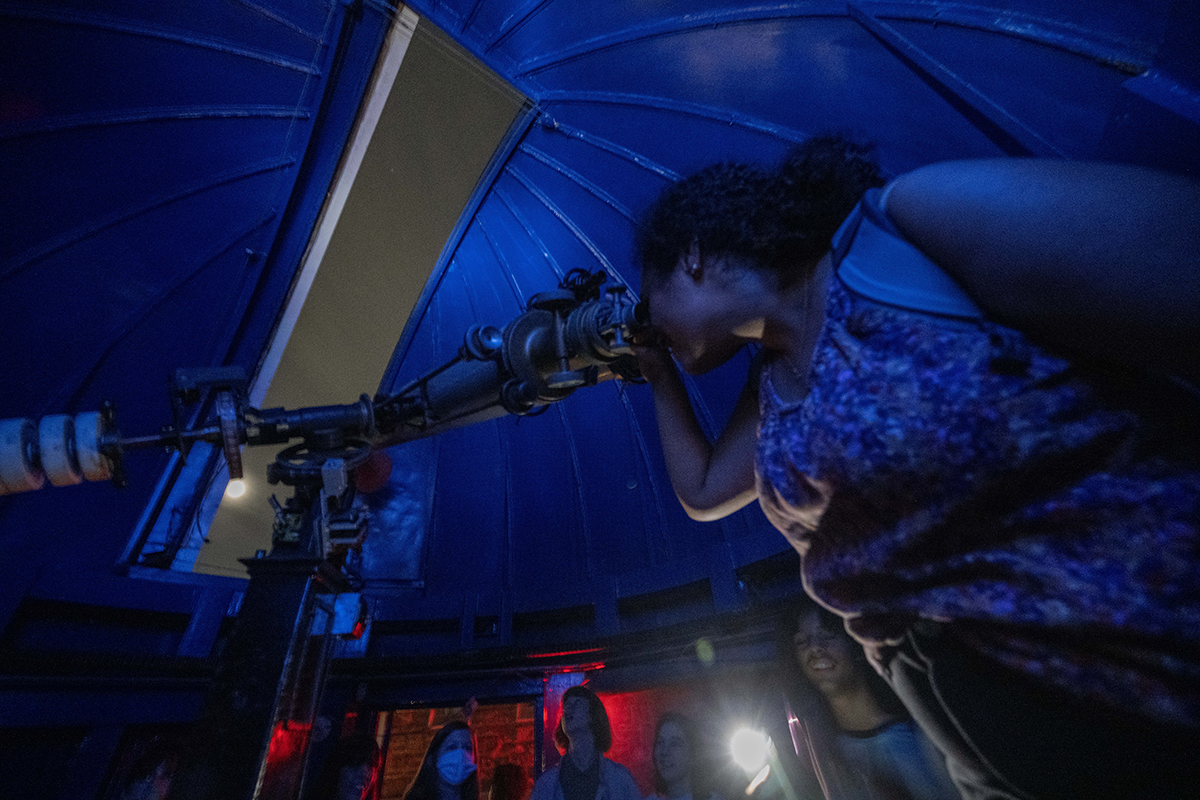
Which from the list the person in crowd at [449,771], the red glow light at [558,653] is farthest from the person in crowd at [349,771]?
the red glow light at [558,653]

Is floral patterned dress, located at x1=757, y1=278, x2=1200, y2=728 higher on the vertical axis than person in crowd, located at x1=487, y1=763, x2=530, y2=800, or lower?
lower

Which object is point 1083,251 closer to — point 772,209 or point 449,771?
point 772,209

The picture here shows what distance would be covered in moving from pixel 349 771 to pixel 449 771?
98cm

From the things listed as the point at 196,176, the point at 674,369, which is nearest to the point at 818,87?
the point at 674,369

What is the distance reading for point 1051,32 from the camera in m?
2.30

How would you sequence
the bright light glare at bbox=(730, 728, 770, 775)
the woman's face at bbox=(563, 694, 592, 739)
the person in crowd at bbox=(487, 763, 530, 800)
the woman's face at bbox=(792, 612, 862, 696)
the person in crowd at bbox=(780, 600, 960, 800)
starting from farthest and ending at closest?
the person in crowd at bbox=(487, 763, 530, 800) < the woman's face at bbox=(563, 694, 592, 739) < the bright light glare at bbox=(730, 728, 770, 775) < the woman's face at bbox=(792, 612, 862, 696) < the person in crowd at bbox=(780, 600, 960, 800)

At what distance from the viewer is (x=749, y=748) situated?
4770 mm

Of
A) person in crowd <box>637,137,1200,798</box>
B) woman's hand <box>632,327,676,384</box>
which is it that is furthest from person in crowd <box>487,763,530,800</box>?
person in crowd <box>637,137,1200,798</box>

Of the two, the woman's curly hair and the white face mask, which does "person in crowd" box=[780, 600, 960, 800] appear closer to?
the white face mask

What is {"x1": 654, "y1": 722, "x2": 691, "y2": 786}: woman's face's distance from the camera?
520cm

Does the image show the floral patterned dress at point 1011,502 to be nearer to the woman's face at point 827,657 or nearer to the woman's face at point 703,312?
the woman's face at point 703,312

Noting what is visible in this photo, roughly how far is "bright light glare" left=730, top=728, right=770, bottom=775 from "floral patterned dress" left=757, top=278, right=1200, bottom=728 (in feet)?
15.0

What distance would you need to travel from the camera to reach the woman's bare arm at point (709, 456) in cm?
147

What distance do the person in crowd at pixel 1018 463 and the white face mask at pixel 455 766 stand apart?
18.9 feet
